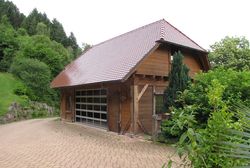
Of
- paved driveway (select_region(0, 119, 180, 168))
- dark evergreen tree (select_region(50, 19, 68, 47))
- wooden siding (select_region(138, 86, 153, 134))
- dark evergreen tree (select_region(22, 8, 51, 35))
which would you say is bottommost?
paved driveway (select_region(0, 119, 180, 168))

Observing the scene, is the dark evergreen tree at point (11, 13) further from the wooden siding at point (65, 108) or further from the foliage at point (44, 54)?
the wooden siding at point (65, 108)

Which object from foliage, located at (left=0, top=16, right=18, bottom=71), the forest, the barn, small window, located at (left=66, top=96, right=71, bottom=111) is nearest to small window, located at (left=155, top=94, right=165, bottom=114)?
the barn

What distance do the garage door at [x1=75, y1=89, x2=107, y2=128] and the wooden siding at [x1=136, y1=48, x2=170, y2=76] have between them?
2939 mm

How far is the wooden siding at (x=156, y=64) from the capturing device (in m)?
13.5

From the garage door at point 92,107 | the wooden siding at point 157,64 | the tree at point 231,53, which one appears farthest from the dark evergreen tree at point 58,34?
the wooden siding at point 157,64

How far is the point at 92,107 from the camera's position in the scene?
55.9ft

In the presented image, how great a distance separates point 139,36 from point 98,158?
10.1 meters

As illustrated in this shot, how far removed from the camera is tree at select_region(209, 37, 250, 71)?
1091 inches

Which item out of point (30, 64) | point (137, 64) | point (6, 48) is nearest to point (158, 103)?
point (137, 64)

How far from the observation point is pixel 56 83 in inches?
849

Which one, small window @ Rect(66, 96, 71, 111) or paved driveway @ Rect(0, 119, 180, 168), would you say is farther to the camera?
small window @ Rect(66, 96, 71, 111)

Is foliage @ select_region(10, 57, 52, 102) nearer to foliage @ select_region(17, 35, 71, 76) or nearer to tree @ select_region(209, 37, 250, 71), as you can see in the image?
foliage @ select_region(17, 35, 71, 76)

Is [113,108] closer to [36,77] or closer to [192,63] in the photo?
[192,63]

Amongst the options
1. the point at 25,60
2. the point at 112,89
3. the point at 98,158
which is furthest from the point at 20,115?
the point at 98,158
